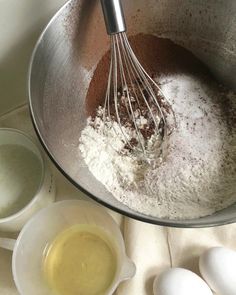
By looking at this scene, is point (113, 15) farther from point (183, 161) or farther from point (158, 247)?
point (158, 247)

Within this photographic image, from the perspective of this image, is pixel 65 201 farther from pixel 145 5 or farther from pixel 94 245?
pixel 145 5

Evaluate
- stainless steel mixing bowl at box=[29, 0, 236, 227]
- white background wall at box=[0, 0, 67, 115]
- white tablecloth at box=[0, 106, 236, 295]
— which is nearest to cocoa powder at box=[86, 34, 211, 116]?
stainless steel mixing bowl at box=[29, 0, 236, 227]

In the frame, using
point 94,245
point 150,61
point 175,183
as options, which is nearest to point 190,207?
point 175,183

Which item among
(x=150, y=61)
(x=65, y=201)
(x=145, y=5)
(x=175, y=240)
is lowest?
(x=175, y=240)

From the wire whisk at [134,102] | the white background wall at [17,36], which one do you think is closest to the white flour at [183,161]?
the wire whisk at [134,102]

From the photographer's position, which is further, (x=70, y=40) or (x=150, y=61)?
(x=150, y=61)

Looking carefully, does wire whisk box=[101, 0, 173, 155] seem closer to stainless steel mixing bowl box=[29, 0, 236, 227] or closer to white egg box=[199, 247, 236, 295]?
stainless steel mixing bowl box=[29, 0, 236, 227]

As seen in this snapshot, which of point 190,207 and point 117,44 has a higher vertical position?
point 117,44
